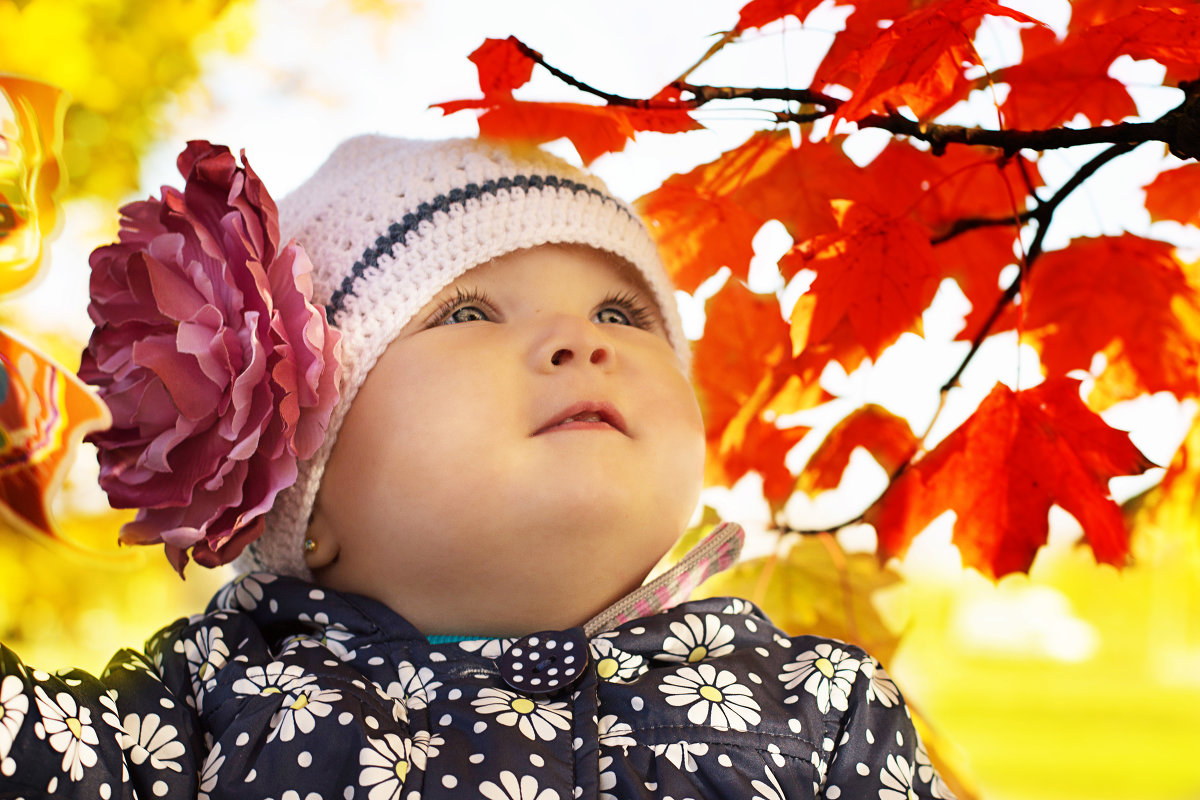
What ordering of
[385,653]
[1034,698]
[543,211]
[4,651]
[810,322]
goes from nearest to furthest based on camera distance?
1. [4,651]
2. [385,653]
3. [543,211]
4. [810,322]
5. [1034,698]

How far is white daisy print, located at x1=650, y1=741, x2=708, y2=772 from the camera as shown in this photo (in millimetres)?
873

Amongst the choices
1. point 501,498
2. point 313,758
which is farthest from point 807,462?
point 313,758

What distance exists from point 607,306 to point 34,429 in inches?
24.1

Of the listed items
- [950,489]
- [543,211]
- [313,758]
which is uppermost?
[543,211]

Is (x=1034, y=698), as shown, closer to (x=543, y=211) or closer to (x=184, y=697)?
(x=543, y=211)

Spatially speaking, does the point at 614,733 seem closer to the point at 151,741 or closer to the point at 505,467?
the point at 505,467

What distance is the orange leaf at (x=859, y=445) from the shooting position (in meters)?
1.31

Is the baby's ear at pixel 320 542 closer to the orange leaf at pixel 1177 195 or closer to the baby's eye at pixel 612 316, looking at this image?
the baby's eye at pixel 612 316

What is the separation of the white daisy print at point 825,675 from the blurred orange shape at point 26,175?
2.53ft

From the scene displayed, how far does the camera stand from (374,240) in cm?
103

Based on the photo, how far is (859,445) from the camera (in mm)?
1348

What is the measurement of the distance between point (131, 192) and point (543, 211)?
420 millimetres

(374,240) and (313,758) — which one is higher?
(374,240)

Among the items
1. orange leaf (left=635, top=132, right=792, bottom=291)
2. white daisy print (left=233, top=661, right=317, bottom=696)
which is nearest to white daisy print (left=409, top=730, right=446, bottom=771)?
white daisy print (left=233, top=661, right=317, bottom=696)
